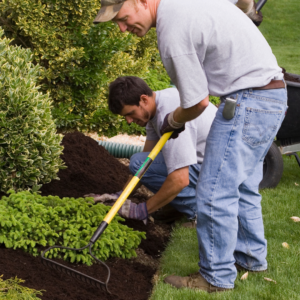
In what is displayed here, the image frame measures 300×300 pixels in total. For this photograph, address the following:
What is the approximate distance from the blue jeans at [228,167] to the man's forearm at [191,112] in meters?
0.16

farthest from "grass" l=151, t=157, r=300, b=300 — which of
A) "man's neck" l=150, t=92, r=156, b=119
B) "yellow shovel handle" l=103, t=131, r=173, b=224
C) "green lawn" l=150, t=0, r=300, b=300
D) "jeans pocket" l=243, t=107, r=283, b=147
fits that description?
"man's neck" l=150, t=92, r=156, b=119

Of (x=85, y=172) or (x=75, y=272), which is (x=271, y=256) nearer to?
(x=75, y=272)

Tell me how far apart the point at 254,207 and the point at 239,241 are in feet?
0.87

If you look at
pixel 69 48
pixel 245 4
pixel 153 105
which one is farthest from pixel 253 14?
pixel 153 105

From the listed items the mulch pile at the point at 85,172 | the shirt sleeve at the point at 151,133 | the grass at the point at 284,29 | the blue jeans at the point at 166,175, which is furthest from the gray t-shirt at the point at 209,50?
the grass at the point at 284,29

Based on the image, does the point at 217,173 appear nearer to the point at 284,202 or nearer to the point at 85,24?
the point at 284,202

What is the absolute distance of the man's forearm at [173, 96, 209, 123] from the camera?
240 cm

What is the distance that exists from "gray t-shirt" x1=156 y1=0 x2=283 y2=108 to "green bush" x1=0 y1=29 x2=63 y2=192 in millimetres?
1609

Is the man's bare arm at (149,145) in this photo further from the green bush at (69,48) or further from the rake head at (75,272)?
the green bush at (69,48)

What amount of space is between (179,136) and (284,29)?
18734 millimetres

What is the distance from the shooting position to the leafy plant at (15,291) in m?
2.24

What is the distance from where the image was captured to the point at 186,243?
11.5 ft

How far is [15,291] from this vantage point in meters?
2.30

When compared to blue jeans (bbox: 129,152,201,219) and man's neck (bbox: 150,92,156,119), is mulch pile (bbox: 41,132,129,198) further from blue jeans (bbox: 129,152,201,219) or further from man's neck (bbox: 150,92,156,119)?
man's neck (bbox: 150,92,156,119)
